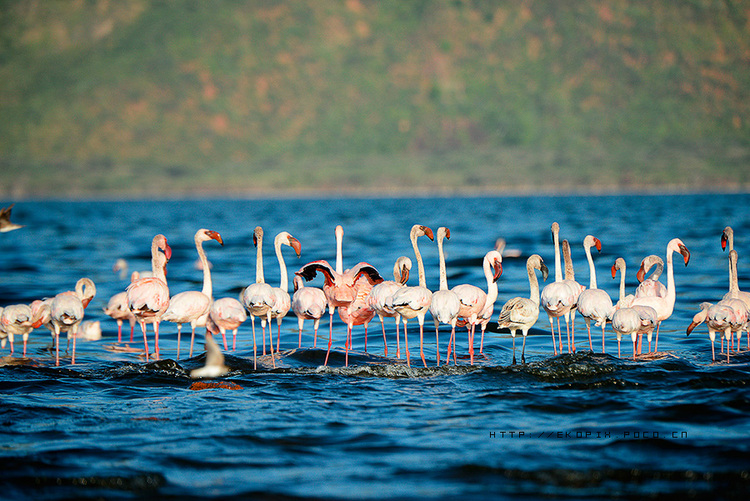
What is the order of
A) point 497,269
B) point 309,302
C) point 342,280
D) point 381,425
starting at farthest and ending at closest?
point 342,280
point 497,269
point 309,302
point 381,425

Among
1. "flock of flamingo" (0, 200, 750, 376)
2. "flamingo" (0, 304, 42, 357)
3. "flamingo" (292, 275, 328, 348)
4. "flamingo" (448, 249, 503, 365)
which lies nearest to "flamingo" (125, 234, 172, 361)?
"flock of flamingo" (0, 200, 750, 376)

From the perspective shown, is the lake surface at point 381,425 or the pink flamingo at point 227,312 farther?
the pink flamingo at point 227,312

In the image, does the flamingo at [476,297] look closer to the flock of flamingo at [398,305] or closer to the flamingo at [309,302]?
the flock of flamingo at [398,305]

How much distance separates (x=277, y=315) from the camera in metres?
14.1

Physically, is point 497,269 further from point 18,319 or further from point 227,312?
point 18,319

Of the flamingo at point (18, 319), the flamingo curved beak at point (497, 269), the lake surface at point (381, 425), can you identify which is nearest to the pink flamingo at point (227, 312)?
the lake surface at point (381, 425)

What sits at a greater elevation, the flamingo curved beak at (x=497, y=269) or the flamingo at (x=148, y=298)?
the flamingo curved beak at (x=497, y=269)

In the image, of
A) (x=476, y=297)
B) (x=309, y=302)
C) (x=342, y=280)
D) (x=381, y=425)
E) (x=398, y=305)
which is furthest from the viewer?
(x=342, y=280)

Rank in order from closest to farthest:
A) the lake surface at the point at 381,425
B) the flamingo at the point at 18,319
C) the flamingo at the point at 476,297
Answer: the lake surface at the point at 381,425 < the flamingo at the point at 476,297 < the flamingo at the point at 18,319

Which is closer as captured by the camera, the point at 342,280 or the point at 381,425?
the point at 381,425

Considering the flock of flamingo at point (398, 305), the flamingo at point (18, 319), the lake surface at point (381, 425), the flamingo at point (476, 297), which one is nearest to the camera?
the lake surface at point (381, 425)

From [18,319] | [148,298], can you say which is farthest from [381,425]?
[18,319]

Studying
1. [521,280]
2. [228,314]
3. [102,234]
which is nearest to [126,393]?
[228,314]

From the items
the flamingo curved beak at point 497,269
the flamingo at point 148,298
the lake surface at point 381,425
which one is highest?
the flamingo curved beak at point 497,269
